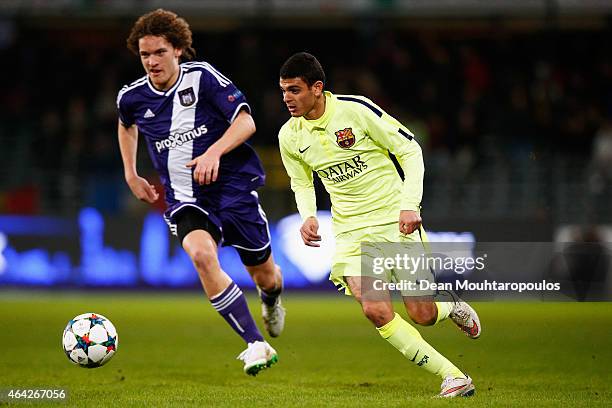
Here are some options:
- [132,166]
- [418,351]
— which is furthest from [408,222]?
[132,166]

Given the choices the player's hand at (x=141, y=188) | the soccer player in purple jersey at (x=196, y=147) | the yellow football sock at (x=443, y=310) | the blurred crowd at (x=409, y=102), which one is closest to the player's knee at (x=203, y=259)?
the soccer player in purple jersey at (x=196, y=147)

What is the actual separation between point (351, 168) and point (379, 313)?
3.27 feet

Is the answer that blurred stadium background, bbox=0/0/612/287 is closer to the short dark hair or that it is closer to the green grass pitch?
the green grass pitch

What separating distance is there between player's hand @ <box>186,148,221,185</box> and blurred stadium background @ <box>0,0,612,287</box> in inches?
301

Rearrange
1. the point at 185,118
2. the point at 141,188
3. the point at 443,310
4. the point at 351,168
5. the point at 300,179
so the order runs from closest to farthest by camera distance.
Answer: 1. the point at 443,310
2. the point at 351,168
3. the point at 300,179
4. the point at 185,118
5. the point at 141,188

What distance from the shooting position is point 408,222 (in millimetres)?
5746

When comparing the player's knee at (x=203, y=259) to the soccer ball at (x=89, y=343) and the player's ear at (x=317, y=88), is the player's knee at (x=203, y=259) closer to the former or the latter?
the soccer ball at (x=89, y=343)

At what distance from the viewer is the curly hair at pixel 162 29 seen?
6648mm

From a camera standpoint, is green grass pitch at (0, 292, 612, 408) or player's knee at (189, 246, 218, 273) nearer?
green grass pitch at (0, 292, 612, 408)

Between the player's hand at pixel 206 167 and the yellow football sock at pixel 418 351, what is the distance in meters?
1.49

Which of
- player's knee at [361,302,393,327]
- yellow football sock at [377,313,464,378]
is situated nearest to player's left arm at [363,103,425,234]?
player's knee at [361,302,393,327]

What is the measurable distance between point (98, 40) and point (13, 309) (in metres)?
9.02

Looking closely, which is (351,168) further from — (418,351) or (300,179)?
(418,351)

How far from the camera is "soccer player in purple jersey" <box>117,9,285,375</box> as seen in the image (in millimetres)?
6414
